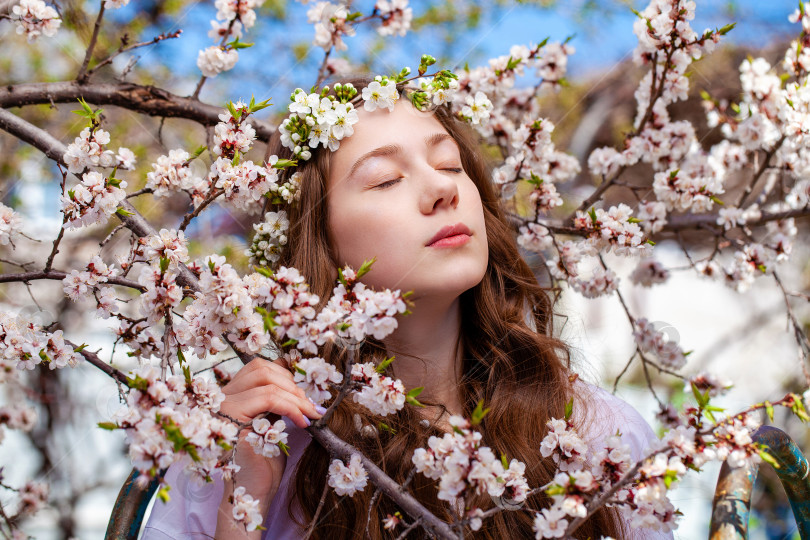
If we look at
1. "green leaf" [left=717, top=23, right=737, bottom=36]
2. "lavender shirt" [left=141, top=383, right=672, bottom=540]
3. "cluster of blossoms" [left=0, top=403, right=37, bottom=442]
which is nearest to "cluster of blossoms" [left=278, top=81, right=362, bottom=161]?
"lavender shirt" [left=141, top=383, right=672, bottom=540]

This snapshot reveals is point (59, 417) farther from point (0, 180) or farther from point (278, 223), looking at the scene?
point (278, 223)

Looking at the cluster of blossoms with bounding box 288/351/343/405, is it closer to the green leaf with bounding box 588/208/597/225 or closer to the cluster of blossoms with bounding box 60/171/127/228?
the cluster of blossoms with bounding box 60/171/127/228

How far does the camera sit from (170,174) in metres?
1.15

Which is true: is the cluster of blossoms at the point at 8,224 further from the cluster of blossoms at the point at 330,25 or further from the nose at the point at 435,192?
the cluster of blossoms at the point at 330,25

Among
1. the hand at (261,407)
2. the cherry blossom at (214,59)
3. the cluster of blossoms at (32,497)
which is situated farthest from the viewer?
the cluster of blossoms at (32,497)

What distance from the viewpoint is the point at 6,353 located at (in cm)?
104

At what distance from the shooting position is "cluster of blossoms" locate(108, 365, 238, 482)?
2.48 ft

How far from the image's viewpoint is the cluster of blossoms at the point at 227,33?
4.75 feet

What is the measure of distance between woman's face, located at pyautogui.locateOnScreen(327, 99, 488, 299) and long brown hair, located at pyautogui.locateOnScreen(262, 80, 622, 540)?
0.23ft

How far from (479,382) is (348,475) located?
1.70 ft

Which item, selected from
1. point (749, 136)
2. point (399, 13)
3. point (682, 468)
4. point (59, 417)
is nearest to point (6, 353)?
point (682, 468)

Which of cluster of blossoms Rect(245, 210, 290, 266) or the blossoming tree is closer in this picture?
the blossoming tree

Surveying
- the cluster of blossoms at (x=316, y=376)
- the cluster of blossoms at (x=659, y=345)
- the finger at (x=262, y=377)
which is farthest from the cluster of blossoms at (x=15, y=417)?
the cluster of blossoms at (x=659, y=345)

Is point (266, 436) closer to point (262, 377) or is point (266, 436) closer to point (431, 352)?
point (262, 377)
